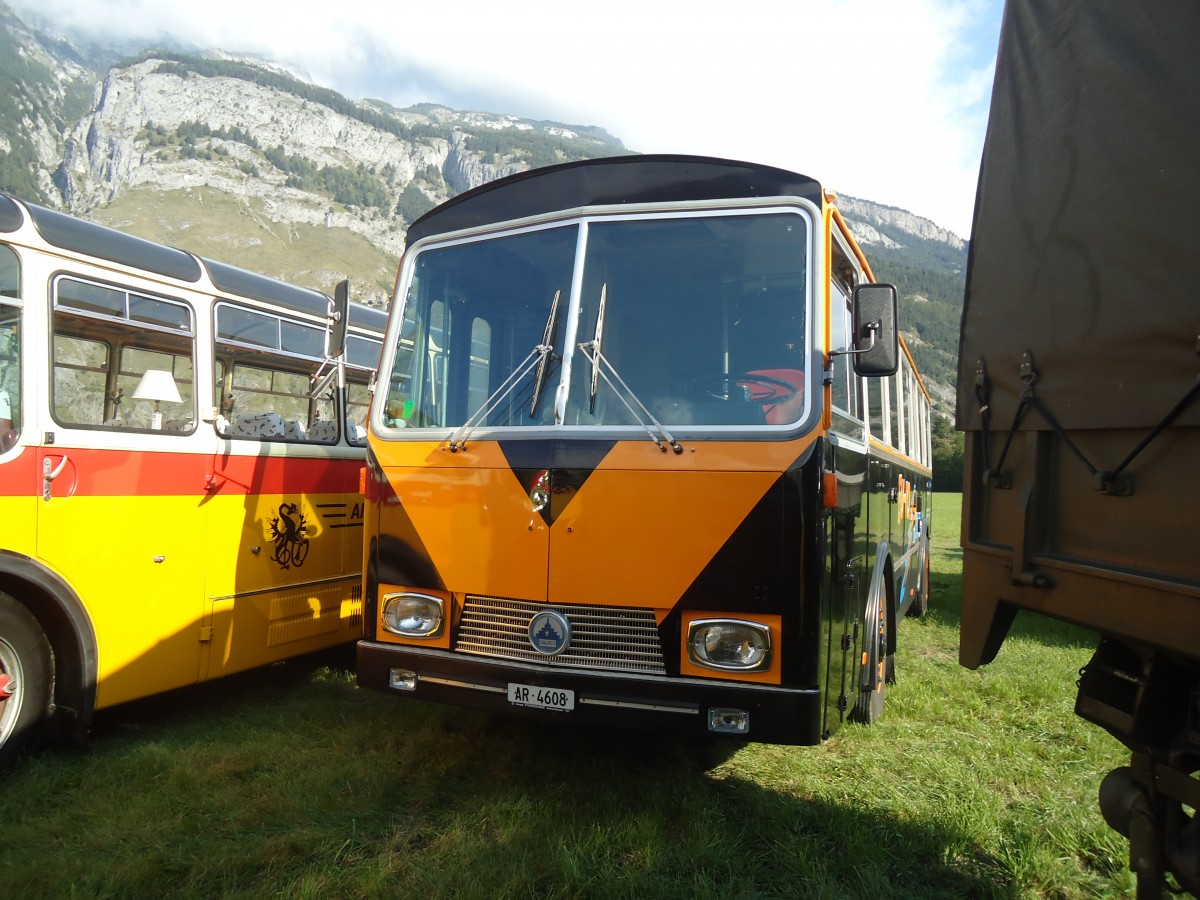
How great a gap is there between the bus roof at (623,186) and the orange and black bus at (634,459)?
0.04 ft

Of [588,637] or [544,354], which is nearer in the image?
[588,637]

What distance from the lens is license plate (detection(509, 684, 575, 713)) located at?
3.71m

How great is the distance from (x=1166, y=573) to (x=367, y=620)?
347cm

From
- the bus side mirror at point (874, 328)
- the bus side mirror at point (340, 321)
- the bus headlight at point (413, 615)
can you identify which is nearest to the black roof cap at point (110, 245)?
the bus side mirror at point (340, 321)

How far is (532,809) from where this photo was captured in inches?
152

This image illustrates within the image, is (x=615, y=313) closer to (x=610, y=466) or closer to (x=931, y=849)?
(x=610, y=466)

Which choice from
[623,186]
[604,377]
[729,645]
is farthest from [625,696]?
[623,186]

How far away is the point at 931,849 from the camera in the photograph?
3662 millimetres

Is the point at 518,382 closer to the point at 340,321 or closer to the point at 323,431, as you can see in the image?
the point at 340,321

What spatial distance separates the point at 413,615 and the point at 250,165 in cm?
16035

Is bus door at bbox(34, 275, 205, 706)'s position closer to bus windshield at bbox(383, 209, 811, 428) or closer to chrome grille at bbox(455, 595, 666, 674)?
bus windshield at bbox(383, 209, 811, 428)

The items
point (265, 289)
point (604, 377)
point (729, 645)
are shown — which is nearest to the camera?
point (729, 645)

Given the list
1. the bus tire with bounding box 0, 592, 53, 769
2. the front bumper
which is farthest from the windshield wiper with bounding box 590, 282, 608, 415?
the bus tire with bounding box 0, 592, 53, 769

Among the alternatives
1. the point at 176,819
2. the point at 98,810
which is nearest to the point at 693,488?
the point at 176,819
